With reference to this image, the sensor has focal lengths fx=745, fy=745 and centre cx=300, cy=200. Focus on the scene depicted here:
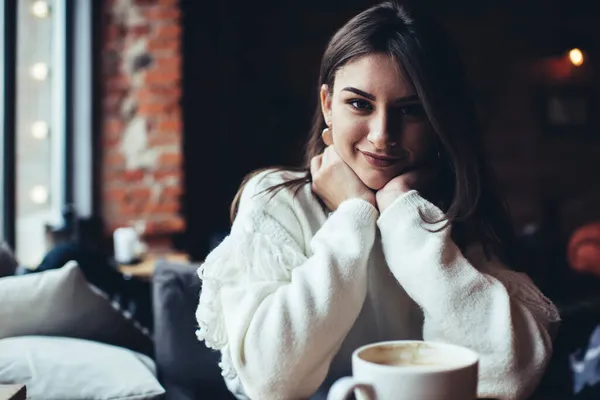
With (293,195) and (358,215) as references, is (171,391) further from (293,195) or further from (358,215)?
(358,215)

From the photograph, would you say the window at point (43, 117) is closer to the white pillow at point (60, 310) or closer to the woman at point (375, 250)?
the white pillow at point (60, 310)

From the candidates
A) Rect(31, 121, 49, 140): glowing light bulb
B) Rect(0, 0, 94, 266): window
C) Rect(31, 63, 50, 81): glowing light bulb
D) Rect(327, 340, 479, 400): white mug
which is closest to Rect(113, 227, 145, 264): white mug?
Rect(0, 0, 94, 266): window

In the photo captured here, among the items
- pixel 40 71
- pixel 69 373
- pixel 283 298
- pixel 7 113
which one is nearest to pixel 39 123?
pixel 40 71

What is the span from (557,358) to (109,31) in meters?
2.52

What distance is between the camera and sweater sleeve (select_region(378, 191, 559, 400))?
985mm

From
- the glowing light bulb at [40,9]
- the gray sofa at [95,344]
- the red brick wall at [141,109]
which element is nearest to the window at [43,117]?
the glowing light bulb at [40,9]

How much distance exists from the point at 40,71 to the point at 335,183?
2663mm

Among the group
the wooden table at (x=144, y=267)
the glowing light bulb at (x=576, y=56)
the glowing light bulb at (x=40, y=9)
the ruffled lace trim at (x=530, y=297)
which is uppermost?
the glowing light bulb at (x=40, y=9)

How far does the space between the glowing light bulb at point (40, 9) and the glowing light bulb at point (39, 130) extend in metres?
0.49

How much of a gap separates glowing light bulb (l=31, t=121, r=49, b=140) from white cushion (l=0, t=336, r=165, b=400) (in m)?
2.27

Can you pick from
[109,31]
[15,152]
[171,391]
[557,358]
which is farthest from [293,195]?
[109,31]

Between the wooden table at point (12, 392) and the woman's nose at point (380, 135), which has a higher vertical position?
the woman's nose at point (380, 135)

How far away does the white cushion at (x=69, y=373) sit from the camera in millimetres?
1206

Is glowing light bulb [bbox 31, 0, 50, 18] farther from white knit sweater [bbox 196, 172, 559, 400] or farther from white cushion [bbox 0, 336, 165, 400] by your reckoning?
white knit sweater [bbox 196, 172, 559, 400]
